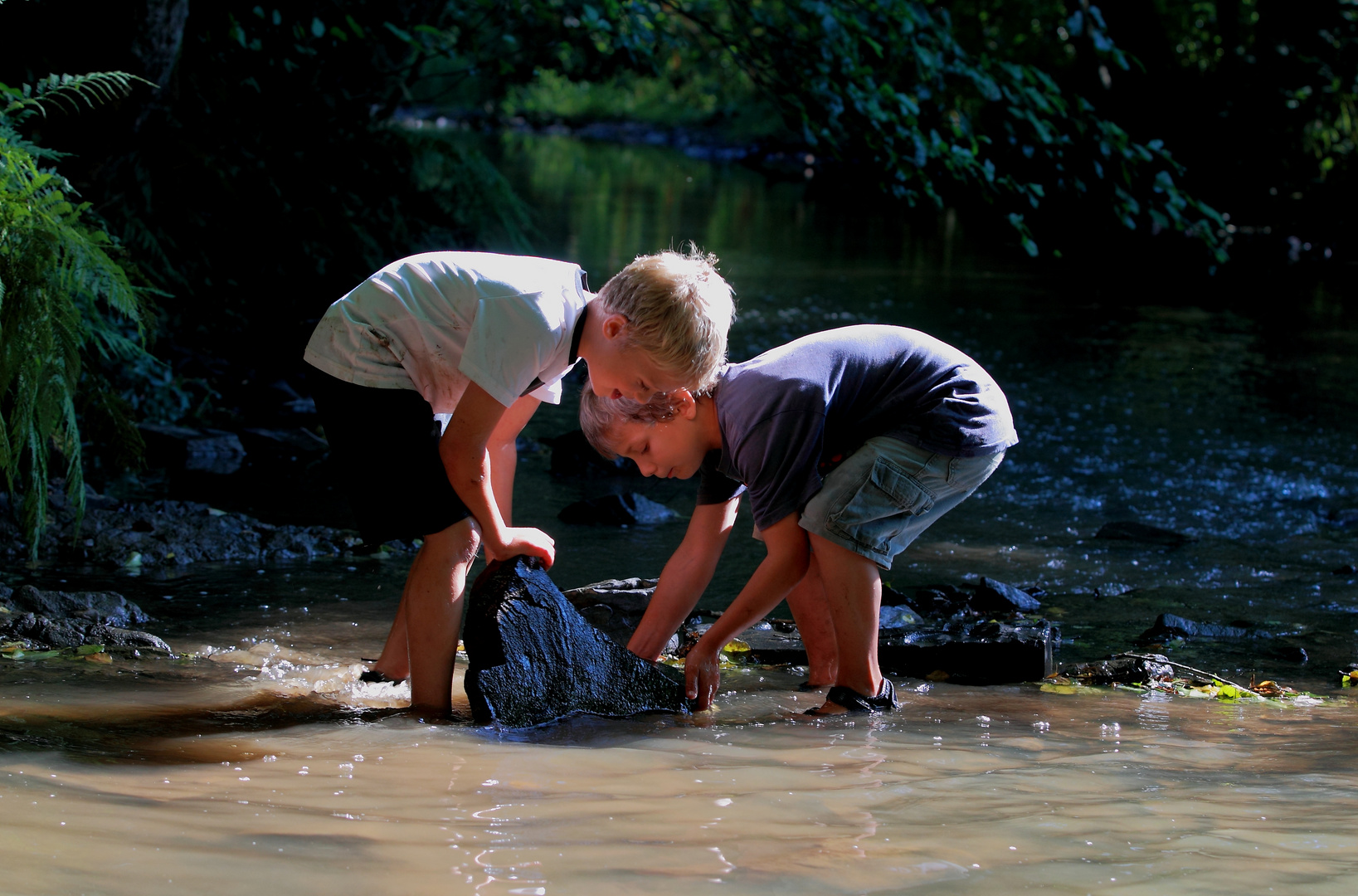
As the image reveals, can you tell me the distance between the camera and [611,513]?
5562 mm

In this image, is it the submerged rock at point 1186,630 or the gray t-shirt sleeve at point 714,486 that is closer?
the gray t-shirt sleeve at point 714,486

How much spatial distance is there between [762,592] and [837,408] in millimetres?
531

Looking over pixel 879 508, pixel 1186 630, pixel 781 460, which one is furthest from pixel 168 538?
pixel 1186 630

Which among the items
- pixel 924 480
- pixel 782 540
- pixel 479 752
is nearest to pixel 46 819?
pixel 479 752

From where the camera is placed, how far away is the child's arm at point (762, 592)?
3244mm

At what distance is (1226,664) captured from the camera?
3.92 m

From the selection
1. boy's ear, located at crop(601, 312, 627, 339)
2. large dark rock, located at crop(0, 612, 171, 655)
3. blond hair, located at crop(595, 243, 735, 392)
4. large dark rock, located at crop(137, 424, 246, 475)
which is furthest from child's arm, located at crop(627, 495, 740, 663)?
large dark rock, located at crop(137, 424, 246, 475)

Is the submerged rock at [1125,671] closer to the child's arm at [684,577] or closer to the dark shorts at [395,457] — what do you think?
the child's arm at [684,577]

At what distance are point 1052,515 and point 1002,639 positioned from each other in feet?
7.81

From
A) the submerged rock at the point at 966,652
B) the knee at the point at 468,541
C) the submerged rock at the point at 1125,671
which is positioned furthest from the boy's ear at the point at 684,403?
the submerged rock at the point at 1125,671

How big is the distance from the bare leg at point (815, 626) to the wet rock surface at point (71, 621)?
1.85 meters

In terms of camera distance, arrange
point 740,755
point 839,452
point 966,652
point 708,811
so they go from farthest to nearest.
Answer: point 966,652 < point 839,452 < point 740,755 < point 708,811

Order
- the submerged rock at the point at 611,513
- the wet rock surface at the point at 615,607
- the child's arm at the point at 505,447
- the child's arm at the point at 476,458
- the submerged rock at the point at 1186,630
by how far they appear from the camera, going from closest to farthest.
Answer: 1. the child's arm at the point at 476,458
2. the child's arm at the point at 505,447
3. the wet rock surface at the point at 615,607
4. the submerged rock at the point at 1186,630
5. the submerged rock at the point at 611,513

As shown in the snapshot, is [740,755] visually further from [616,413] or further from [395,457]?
[395,457]
